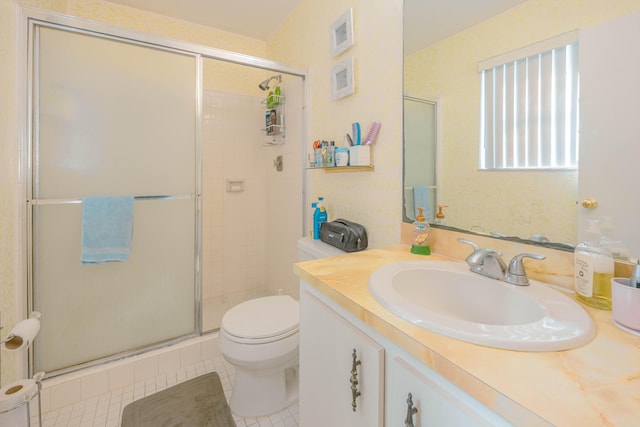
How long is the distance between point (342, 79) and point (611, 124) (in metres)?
1.20

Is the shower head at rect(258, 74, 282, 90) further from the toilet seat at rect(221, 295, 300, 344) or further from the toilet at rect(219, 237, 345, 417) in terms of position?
the toilet seat at rect(221, 295, 300, 344)

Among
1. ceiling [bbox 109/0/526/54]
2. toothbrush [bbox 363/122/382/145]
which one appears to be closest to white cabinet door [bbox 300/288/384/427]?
toothbrush [bbox 363/122/382/145]

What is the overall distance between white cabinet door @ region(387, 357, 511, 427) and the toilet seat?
80 cm

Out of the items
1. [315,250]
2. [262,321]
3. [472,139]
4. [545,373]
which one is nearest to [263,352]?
[262,321]

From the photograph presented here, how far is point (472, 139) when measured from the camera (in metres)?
1.03

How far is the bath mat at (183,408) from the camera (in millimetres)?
1318

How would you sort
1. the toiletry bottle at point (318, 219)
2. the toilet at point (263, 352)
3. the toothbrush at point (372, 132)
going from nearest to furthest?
the toilet at point (263, 352)
the toothbrush at point (372, 132)
the toiletry bottle at point (318, 219)

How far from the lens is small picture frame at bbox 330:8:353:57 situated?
152 centimetres

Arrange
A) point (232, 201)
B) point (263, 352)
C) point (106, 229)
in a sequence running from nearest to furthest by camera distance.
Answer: point (263, 352) → point (106, 229) → point (232, 201)

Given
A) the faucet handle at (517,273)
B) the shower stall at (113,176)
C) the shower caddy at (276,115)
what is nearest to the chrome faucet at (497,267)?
the faucet handle at (517,273)

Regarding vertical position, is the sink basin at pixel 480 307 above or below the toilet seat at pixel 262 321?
above

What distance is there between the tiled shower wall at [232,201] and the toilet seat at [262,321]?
1.06 meters

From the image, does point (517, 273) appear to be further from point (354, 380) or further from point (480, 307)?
point (354, 380)

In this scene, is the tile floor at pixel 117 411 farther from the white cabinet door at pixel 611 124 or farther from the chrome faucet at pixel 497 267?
the white cabinet door at pixel 611 124
